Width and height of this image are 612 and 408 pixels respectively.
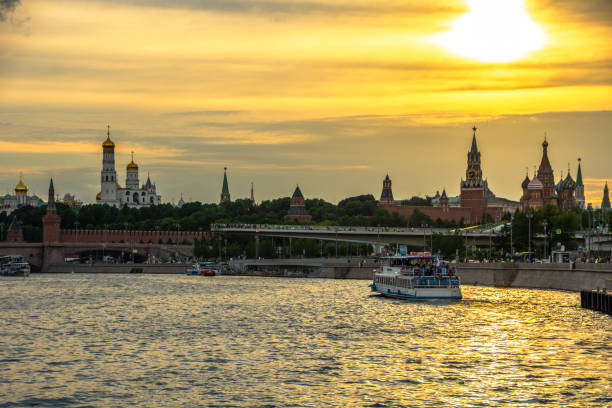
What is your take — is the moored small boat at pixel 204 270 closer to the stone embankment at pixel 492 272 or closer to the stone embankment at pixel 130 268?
the stone embankment at pixel 492 272

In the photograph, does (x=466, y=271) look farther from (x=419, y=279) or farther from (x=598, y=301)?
(x=598, y=301)

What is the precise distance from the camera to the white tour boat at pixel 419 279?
79.9 meters

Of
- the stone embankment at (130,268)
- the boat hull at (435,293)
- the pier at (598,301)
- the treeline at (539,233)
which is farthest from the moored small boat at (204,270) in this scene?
the pier at (598,301)

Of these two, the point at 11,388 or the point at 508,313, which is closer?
the point at 11,388

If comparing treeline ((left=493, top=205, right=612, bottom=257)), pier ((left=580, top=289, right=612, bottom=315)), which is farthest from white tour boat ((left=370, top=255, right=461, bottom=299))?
treeline ((left=493, top=205, right=612, bottom=257))

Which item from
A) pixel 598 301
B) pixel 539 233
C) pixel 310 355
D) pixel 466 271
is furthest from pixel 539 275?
pixel 310 355

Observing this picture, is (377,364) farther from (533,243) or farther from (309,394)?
(533,243)

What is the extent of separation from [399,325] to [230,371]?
2011cm

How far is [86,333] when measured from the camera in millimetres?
57656

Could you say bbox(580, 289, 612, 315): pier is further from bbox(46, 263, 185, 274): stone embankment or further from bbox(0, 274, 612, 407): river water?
bbox(46, 263, 185, 274): stone embankment

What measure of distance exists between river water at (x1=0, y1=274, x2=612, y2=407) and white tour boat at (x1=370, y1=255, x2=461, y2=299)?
1.27 meters

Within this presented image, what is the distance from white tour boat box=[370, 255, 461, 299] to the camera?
7988 centimetres

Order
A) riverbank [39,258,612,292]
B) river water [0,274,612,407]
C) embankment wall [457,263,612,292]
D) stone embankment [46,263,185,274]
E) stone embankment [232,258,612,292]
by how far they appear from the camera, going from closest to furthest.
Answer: river water [0,274,612,407]
embankment wall [457,263,612,292]
stone embankment [232,258,612,292]
riverbank [39,258,612,292]
stone embankment [46,263,185,274]

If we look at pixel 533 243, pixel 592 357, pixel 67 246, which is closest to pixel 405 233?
pixel 533 243
